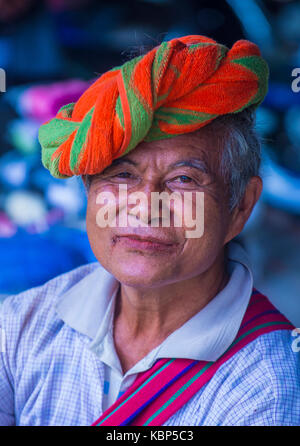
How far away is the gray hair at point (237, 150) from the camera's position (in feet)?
4.68

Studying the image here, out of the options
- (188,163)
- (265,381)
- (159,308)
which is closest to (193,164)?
(188,163)

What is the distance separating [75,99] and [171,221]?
2075 millimetres

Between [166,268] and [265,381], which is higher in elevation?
[166,268]

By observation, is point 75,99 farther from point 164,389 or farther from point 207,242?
point 164,389

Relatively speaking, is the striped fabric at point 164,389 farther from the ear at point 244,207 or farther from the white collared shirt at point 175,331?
the ear at point 244,207

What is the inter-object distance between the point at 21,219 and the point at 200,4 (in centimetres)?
311

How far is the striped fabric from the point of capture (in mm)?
1379

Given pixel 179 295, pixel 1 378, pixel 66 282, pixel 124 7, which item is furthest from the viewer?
pixel 124 7

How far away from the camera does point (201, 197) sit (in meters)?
1.42

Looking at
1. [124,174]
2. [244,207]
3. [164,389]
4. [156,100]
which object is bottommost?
[164,389]

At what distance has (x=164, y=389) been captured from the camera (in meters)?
A: 1.40

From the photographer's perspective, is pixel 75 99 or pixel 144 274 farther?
pixel 75 99
